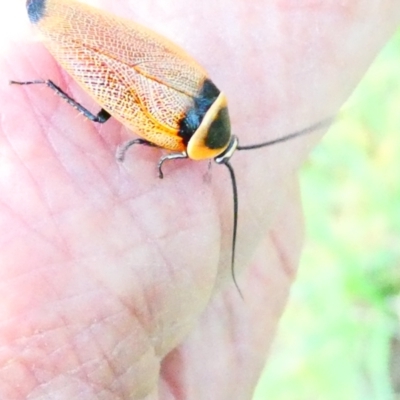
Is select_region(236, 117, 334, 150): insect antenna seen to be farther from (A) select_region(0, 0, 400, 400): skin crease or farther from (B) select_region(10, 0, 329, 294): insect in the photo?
(B) select_region(10, 0, 329, 294): insect

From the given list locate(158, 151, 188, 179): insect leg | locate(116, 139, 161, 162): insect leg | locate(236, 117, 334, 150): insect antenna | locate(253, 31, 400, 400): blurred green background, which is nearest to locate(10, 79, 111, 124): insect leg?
locate(116, 139, 161, 162): insect leg

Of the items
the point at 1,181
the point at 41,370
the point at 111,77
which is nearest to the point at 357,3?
the point at 111,77

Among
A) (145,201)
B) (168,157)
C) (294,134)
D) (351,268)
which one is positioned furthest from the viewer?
(351,268)

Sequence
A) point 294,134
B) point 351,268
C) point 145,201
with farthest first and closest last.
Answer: point 351,268
point 294,134
point 145,201

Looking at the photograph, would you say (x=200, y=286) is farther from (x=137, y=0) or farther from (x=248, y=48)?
(x=137, y=0)

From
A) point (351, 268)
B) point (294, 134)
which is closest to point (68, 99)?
point (294, 134)

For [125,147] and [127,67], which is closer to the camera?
[125,147]

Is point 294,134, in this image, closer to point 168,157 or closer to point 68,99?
point 168,157
